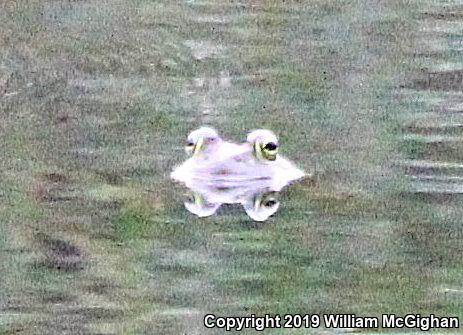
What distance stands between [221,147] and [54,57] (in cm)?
16

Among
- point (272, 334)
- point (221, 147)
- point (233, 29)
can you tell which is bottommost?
point (272, 334)

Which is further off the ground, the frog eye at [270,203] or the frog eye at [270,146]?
the frog eye at [270,146]

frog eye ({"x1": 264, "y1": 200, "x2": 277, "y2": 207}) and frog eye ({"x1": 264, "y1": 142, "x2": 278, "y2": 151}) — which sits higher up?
frog eye ({"x1": 264, "y1": 142, "x2": 278, "y2": 151})

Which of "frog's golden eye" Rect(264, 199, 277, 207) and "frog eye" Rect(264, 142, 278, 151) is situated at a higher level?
"frog eye" Rect(264, 142, 278, 151)

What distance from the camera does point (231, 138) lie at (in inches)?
34.4

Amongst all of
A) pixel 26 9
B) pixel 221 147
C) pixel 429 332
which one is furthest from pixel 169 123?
pixel 429 332

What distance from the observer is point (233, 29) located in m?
0.90

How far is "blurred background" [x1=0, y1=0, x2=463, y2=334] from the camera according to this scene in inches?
33.5

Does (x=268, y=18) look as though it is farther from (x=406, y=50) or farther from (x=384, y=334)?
(x=384, y=334)

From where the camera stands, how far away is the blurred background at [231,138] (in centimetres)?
85

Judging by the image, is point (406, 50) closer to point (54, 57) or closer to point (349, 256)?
point (349, 256)

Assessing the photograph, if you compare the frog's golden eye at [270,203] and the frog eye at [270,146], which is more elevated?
the frog eye at [270,146]

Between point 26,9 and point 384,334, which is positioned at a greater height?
point 26,9

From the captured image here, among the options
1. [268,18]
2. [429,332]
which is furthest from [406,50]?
[429,332]
